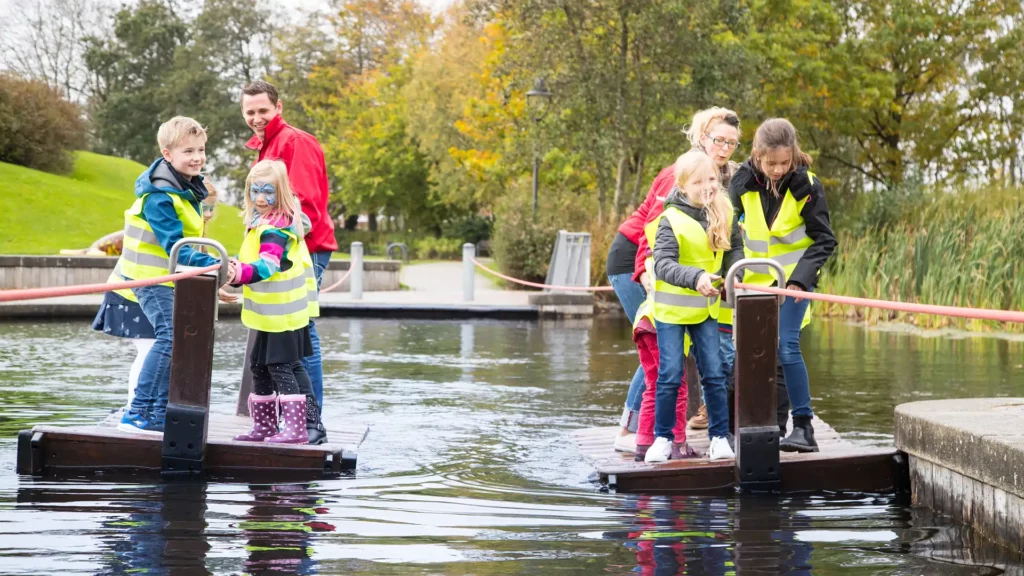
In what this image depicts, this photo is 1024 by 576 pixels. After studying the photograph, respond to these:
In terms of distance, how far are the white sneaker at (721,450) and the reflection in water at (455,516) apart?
352 millimetres

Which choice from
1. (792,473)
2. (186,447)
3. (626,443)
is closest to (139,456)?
(186,447)

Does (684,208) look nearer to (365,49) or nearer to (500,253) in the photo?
(500,253)

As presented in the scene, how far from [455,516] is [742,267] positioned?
1736mm

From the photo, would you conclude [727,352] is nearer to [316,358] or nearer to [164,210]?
[316,358]

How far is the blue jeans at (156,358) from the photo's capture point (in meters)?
6.66

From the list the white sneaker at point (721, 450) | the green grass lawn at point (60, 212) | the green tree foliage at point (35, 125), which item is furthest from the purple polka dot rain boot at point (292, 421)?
the green tree foliage at point (35, 125)

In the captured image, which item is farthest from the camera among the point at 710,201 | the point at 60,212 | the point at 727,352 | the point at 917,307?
Result: the point at 60,212

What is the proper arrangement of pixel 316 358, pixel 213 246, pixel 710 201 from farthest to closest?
pixel 316 358 → pixel 213 246 → pixel 710 201

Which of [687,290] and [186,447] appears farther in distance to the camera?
[186,447]

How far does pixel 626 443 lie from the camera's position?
694 cm

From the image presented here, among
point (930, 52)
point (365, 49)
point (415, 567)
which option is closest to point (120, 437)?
point (415, 567)

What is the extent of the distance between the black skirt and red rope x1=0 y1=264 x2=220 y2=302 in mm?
449

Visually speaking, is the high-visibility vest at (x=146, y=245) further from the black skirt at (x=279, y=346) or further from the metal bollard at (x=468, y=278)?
the metal bollard at (x=468, y=278)

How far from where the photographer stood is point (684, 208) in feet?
20.3
